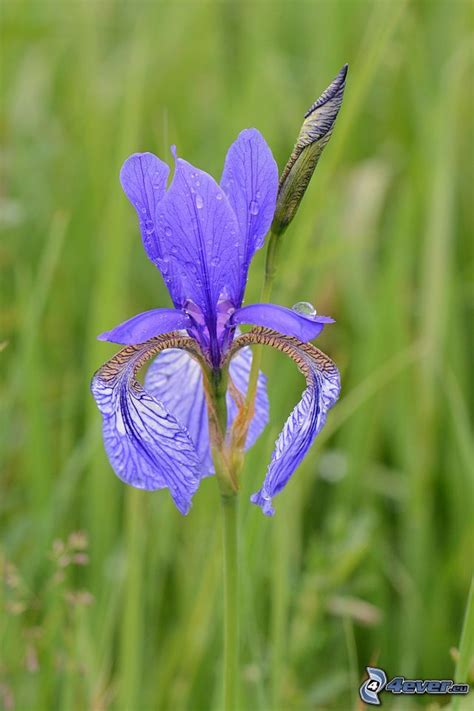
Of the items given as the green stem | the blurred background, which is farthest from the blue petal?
the blurred background

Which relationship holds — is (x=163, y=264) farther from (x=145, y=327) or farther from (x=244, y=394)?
(x=244, y=394)

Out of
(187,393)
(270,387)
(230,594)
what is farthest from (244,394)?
(270,387)

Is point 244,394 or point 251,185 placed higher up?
point 251,185

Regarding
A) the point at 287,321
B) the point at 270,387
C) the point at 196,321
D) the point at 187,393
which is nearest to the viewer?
the point at 287,321

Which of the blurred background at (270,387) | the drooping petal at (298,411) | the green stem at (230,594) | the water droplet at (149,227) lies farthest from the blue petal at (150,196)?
the blurred background at (270,387)

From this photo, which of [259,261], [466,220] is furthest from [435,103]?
[259,261]

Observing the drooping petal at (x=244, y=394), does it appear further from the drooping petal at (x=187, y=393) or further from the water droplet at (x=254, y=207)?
the water droplet at (x=254, y=207)
